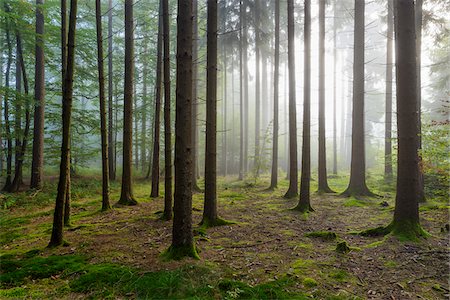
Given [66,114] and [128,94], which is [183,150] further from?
[128,94]

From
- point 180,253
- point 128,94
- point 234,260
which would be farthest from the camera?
point 128,94

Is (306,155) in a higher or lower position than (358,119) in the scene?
lower

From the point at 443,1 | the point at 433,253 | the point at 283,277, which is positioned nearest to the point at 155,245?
the point at 283,277

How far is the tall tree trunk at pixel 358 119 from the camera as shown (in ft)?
37.5

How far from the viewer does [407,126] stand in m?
5.77

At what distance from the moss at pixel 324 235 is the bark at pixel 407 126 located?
1.36 metres

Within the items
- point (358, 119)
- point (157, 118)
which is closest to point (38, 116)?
point (157, 118)

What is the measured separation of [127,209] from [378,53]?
1331 inches

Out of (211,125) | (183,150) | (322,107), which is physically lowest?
(183,150)

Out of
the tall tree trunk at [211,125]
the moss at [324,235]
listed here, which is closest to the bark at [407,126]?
the moss at [324,235]

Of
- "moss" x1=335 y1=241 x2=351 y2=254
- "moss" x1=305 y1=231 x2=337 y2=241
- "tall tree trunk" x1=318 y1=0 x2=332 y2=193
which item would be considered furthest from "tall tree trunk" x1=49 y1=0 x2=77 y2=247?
"tall tree trunk" x1=318 y1=0 x2=332 y2=193

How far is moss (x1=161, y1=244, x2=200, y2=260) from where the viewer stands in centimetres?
463

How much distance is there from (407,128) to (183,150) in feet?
15.9

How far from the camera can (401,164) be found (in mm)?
5824
